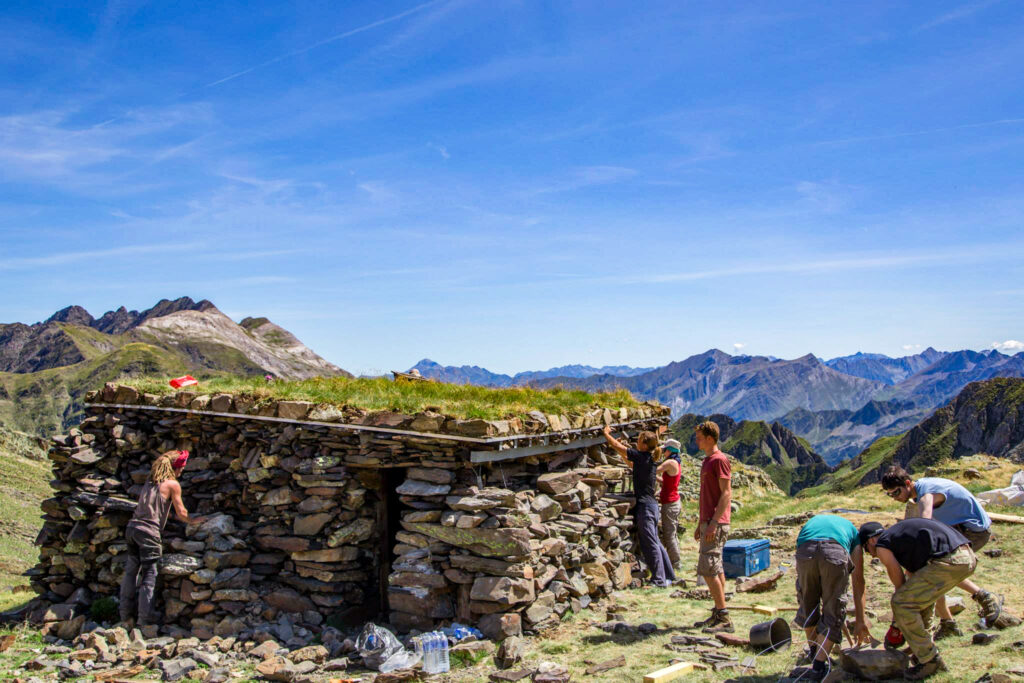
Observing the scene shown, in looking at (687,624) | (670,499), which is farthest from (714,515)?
(670,499)

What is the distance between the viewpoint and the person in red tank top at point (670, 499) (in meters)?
12.8

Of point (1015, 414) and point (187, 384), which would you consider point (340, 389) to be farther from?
point (1015, 414)

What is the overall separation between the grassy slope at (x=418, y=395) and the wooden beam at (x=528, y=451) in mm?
533

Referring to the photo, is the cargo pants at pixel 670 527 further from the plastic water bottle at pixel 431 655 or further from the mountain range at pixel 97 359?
the mountain range at pixel 97 359

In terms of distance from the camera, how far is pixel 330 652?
9.90 metres

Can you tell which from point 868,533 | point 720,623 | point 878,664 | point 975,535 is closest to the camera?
point 878,664

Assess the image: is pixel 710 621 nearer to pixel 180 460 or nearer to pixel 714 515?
pixel 714 515

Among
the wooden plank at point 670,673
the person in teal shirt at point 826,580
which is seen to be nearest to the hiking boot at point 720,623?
the wooden plank at point 670,673

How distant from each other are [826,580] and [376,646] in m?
5.42

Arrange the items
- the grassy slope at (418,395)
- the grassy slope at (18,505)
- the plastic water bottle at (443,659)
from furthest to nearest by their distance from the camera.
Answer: the grassy slope at (18,505) → the grassy slope at (418,395) → the plastic water bottle at (443,659)

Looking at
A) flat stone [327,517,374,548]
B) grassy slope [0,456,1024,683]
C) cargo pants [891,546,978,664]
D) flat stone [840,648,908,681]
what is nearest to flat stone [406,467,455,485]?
flat stone [327,517,374,548]

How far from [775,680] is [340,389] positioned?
27.7ft

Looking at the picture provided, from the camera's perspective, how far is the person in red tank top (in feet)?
41.9

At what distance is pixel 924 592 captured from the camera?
23.0ft
